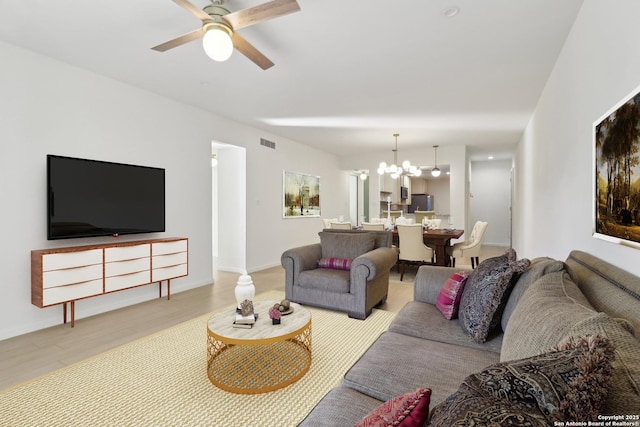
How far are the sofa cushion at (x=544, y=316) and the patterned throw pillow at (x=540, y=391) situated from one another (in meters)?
0.25

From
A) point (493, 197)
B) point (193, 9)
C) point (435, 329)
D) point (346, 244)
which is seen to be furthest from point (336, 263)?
point (493, 197)

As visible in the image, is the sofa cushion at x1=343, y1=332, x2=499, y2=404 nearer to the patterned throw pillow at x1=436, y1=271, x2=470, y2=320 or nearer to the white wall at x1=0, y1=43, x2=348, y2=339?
the patterned throw pillow at x1=436, y1=271, x2=470, y2=320

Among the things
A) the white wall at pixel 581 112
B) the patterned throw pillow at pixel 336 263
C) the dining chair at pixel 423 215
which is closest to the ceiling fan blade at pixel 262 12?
the white wall at pixel 581 112

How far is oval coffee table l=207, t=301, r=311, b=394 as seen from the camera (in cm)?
198

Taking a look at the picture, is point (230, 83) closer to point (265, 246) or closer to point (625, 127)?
point (265, 246)

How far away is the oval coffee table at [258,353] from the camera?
1983mm

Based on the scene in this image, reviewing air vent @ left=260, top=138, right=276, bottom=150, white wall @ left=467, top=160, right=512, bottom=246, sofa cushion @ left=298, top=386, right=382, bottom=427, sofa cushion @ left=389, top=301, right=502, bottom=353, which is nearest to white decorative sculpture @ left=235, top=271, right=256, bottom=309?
sofa cushion @ left=389, top=301, right=502, bottom=353

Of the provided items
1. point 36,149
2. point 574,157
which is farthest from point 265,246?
point 574,157

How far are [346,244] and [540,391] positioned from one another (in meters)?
3.20

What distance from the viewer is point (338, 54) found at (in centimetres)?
300

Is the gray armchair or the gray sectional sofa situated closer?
the gray sectional sofa

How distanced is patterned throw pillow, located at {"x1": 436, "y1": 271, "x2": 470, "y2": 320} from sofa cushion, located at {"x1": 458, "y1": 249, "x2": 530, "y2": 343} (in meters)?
0.17

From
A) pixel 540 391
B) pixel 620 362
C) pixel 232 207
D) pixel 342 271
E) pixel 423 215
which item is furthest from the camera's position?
pixel 423 215

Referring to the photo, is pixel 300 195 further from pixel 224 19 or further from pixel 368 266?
pixel 224 19
